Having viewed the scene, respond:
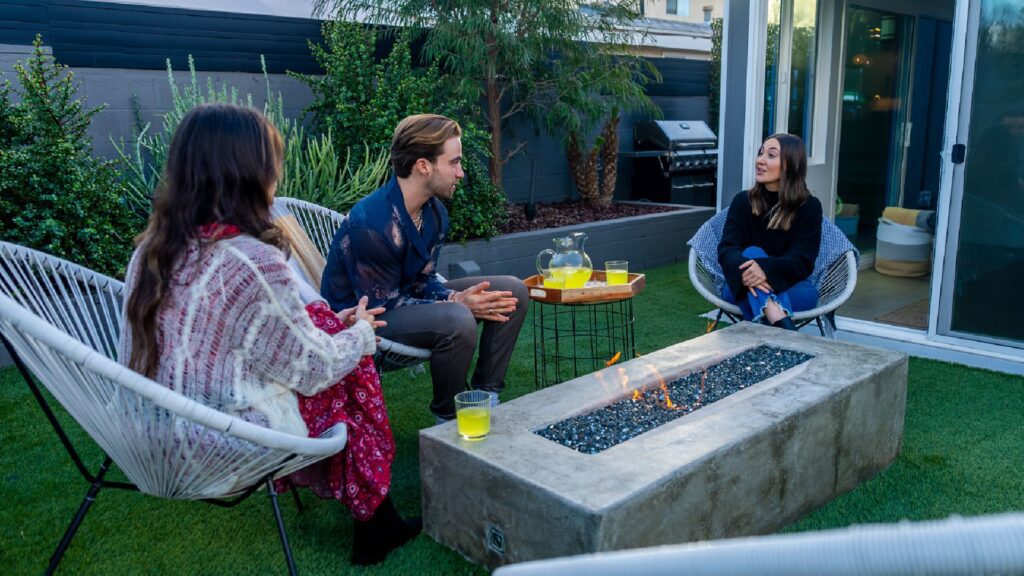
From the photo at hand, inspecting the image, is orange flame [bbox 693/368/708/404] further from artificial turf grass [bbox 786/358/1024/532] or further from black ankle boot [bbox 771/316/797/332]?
black ankle boot [bbox 771/316/797/332]

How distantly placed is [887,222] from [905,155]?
1.14 metres

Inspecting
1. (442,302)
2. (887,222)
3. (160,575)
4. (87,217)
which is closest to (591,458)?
(442,302)

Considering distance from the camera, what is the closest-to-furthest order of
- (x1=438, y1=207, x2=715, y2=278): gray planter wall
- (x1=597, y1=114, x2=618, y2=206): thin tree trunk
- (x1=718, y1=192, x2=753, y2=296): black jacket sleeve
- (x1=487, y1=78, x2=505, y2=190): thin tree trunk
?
(x1=718, y1=192, x2=753, y2=296): black jacket sleeve → (x1=438, y1=207, x2=715, y2=278): gray planter wall → (x1=487, y1=78, x2=505, y2=190): thin tree trunk → (x1=597, y1=114, x2=618, y2=206): thin tree trunk

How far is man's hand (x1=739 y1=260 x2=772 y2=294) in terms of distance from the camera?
3512 mm

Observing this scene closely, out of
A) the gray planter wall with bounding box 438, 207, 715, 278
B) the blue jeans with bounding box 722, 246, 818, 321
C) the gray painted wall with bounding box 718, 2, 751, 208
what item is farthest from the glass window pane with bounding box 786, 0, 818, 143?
the blue jeans with bounding box 722, 246, 818, 321

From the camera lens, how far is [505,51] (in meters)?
5.89

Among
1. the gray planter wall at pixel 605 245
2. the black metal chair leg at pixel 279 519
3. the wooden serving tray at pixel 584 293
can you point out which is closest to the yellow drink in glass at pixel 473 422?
the black metal chair leg at pixel 279 519

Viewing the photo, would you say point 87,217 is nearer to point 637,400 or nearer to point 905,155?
point 637,400

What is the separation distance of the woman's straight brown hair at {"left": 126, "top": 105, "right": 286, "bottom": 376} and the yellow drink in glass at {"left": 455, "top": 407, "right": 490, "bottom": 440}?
0.72m

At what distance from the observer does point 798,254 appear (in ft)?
11.8

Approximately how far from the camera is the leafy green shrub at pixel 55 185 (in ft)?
12.9

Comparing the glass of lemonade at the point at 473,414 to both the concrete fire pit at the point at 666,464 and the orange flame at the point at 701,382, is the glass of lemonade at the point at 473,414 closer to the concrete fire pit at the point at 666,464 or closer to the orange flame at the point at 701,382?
the concrete fire pit at the point at 666,464

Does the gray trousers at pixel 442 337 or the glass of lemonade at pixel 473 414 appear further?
the gray trousers at pixel 442 337

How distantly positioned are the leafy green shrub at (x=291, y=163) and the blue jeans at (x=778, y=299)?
260cm
